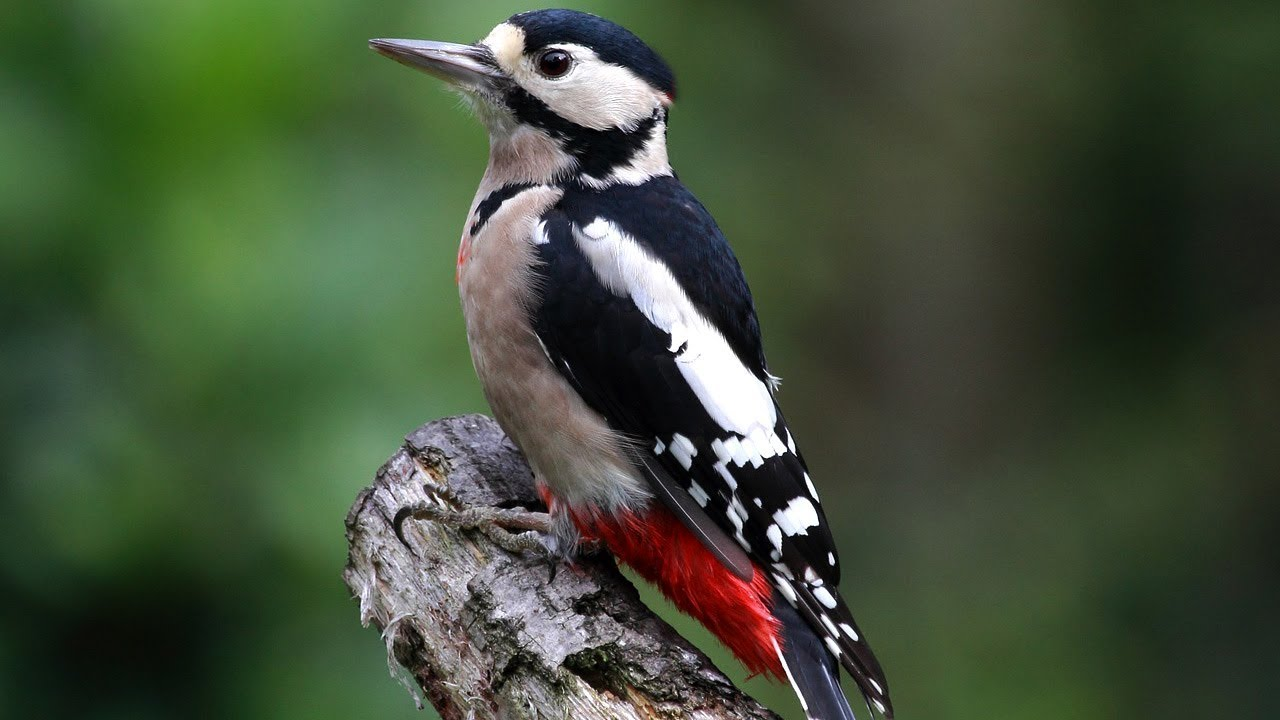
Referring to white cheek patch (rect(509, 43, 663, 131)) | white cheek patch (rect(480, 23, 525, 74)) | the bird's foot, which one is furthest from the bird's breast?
white cheek patch (rect(480, 23, 525, 74))

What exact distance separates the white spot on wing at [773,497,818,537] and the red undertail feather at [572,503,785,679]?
11 cm

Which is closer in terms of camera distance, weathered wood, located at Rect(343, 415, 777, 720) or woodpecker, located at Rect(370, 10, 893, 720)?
weathered wood, located at Rect(343, 415, 777, 720)

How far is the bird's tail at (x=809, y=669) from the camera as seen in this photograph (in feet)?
7.87

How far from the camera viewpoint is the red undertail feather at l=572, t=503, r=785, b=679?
2.56 metres

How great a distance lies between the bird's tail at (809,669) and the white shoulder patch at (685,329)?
35cm

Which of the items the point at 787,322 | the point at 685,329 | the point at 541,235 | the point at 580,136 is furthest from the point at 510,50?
the point at 787,322

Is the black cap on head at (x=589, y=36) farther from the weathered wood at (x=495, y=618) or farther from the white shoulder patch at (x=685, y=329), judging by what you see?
the weathered wood at (x=495, y=618)

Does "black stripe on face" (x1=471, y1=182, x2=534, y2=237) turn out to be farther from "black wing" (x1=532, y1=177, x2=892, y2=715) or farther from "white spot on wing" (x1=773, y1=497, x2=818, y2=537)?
"white spot on wing" (x1=773, y1=497, x2=818, y2=537)

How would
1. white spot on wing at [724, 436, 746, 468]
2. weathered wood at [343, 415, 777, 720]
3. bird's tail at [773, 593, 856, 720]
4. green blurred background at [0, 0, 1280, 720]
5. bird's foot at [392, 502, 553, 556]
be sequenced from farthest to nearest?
1. green blurred background at [0, 0, 1280, 720]
2. white spot on wing at [724, 436, 746, 468]
3. bird's foot at [392, 502, 553, 556]
4. bird's tail at [773, 593, 856, 720]
5. weathered wood at [343, 415, 777, 720]

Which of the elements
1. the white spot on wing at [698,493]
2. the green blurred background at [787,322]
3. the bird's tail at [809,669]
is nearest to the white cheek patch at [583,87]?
the green blurred background at [787,322]

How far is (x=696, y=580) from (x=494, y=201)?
3.17 feet

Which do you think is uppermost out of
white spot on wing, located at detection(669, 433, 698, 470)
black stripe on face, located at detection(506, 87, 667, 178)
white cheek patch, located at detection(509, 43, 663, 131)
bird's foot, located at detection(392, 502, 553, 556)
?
white cheek patch, located at detection(509, 43, 663, 131)

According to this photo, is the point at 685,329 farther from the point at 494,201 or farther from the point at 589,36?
the point at 589,36

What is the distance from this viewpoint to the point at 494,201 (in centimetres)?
288
